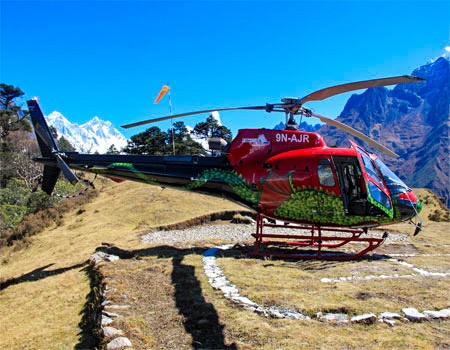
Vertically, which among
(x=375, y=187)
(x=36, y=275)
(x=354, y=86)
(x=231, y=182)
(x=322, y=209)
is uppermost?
(x=354, y=86)

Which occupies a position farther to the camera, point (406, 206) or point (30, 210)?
point (30, 210)

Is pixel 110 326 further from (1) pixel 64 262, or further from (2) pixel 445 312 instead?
(1) pixel 64 262

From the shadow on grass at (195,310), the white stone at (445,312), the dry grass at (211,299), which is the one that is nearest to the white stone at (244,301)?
the dry grass at (211,299)

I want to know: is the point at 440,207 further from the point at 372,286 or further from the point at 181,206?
the point at 372,286

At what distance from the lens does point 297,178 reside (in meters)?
10.7

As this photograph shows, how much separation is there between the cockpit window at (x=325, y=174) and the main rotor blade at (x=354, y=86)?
208cm

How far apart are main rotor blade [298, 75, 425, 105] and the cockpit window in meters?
2.08

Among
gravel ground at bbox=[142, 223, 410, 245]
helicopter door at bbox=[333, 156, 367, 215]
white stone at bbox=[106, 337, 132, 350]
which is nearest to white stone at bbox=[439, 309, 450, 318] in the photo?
helicopter door at bbox=[333, 156, 367, 215]

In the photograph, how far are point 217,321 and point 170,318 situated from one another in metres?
0.95

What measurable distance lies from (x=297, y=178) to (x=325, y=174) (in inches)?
35.1

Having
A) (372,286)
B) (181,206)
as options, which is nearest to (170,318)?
(372,286)

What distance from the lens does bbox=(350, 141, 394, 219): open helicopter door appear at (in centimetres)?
1034

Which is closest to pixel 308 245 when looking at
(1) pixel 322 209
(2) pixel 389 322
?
(1) pixel 322 209

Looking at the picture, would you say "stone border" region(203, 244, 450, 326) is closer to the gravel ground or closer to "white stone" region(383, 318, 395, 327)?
"white stone" region(383, 318, 395, 327)
